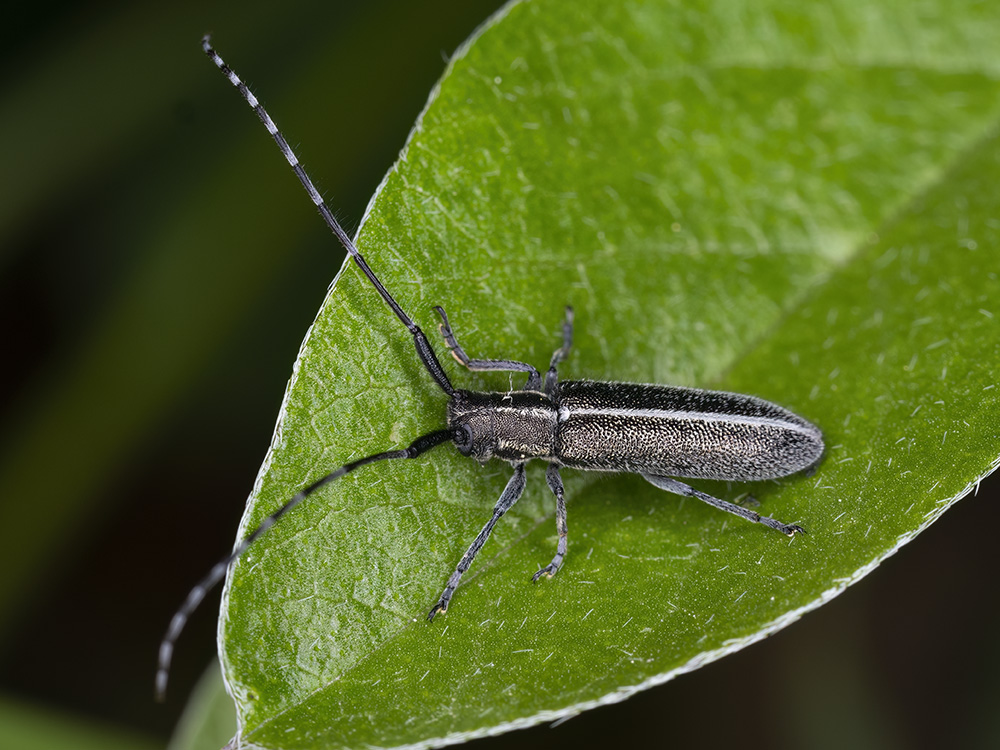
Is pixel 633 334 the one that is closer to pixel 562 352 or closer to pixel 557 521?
pixel 562 352

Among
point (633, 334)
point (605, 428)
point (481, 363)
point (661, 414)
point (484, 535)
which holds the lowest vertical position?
point (661, 414)

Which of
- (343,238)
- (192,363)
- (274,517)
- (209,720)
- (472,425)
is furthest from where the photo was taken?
(192,363)

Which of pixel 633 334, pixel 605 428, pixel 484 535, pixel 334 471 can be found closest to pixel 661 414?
pixel 605 428

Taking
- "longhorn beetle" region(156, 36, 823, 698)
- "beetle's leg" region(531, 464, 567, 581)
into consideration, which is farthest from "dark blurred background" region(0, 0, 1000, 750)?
"beetle's leg" region(531, 464, 567, 581)

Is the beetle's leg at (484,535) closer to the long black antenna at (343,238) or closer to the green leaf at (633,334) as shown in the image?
the green leaf at (633,334)

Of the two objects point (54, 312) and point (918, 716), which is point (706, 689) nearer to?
point (918, 716)
